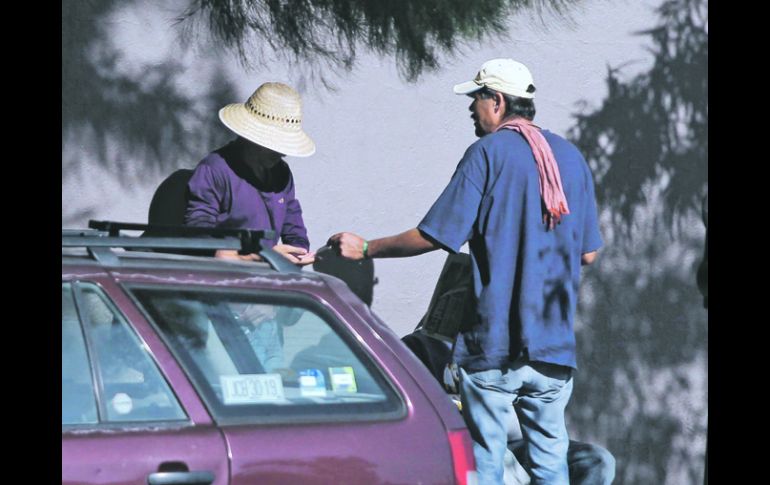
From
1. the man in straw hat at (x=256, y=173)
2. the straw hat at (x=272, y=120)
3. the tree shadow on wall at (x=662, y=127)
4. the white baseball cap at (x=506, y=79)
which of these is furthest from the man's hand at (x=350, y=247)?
the tree shadow on wall at (x=662, y=127)

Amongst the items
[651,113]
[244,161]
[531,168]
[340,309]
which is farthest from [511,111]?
[651,113]

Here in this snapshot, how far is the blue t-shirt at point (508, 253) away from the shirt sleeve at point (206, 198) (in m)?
1.14

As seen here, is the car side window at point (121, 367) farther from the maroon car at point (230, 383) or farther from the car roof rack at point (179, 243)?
the car roof rack at point (179, 243)

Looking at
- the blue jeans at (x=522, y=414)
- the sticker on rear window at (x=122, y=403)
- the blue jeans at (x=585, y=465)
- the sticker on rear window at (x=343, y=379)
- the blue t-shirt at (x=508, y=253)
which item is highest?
the blue t-shirt at (x=508, y=253)

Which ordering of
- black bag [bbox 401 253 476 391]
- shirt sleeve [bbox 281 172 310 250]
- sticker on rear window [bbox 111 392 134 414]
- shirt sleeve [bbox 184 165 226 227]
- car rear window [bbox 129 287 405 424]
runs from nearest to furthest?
1. sticker on rear window [bbox 111 392 134 414]
2. car rear window [bbox 129 287 405 424]
3. black bag [bbox 401 253 476 391]
4. shirt sleeve [bbox 184 165 226 227]
5. shirt sleeve [bbox 281 172 310 250]

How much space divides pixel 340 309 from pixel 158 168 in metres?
3.21

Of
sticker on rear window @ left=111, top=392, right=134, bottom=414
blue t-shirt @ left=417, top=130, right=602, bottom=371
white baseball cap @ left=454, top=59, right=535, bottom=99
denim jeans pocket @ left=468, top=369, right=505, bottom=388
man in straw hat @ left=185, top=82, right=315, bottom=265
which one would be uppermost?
white baseball cap @ left=454, top=59, right=535, bottom=99

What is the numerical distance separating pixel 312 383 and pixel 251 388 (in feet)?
0.66

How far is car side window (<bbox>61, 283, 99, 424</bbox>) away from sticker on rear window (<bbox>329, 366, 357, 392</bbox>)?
0.71 m

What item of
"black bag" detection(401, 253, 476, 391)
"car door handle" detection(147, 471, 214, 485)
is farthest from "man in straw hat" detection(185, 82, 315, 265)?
"car door handle" detection(147, 471, 214, 485)

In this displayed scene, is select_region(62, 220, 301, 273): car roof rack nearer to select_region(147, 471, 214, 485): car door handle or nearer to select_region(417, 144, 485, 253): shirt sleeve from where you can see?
select_region(147, 471, 214, 485): car door handle

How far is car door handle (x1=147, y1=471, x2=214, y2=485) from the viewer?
11.3ft

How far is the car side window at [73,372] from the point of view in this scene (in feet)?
11.5

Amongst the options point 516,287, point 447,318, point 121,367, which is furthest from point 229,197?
point 121,367
